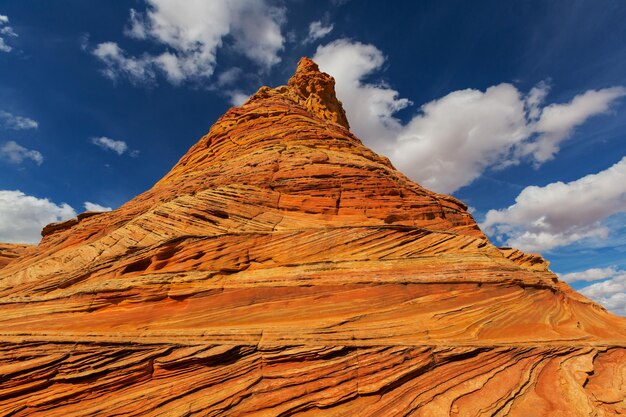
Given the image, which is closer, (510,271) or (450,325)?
(450,325)

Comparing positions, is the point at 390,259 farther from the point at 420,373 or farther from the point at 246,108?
the point at 246,108

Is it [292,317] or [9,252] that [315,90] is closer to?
[292,317]

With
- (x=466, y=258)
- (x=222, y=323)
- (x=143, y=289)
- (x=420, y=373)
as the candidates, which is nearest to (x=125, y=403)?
(x=222, y=323)

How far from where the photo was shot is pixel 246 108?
34844 millimetres

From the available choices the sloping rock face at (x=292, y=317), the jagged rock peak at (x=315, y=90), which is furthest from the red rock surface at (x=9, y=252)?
the jagged rock peak at (x=315, y=90)

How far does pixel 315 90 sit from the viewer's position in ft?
178

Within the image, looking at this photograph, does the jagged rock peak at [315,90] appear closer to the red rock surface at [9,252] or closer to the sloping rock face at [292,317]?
the sloping rock face at [292,317]

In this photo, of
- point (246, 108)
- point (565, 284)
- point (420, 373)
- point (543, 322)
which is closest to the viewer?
point (420, 373)

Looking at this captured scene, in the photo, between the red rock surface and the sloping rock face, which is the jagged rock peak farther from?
the red rock surface

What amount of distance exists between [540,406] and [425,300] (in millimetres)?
5151

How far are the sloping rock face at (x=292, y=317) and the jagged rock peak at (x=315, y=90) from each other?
32137mm

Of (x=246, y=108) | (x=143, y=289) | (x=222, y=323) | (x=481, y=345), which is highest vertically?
(x=246, y=108)

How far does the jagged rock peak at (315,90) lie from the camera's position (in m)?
51.6

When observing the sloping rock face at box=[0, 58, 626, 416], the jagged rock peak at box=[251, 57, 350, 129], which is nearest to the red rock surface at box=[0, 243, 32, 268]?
the sloping rock face at box=[0, 58, 626, 416]
